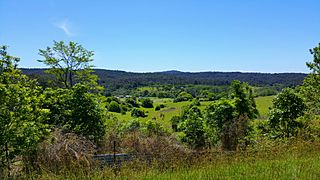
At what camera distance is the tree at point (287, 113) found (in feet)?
44.7

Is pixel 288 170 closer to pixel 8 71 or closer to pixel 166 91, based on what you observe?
pixel 8 71

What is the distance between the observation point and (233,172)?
6613 mm

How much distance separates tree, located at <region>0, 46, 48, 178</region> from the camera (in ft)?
23.1

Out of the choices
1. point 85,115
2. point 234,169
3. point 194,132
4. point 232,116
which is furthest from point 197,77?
point 234,169

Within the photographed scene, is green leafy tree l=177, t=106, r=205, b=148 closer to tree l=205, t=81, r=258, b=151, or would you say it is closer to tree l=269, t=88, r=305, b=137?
tree l=205, t=81, r=258, b=151

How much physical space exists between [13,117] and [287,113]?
10.6m

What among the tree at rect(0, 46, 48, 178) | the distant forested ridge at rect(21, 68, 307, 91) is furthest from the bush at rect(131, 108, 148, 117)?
the tree at rect(0, 46, 48, 178)

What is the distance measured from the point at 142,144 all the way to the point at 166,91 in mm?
128385

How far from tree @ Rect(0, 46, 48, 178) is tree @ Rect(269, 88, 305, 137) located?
9732mm

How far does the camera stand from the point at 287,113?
13.8 m

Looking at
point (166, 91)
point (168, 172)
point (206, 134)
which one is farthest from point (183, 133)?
point (166, 91)

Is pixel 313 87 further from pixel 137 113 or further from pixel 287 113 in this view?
pixel 137 113

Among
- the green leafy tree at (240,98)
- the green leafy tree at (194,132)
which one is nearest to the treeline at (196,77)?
the green leafy tree at (240,98)

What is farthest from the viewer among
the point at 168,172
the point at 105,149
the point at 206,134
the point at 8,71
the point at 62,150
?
the point at 206,134
